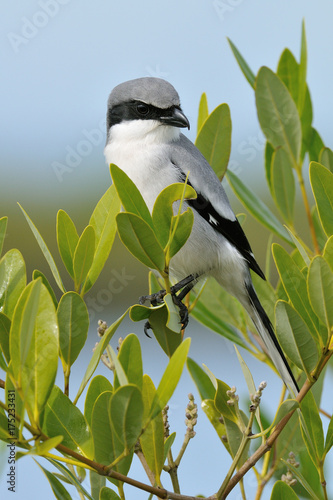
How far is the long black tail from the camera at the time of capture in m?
1.73

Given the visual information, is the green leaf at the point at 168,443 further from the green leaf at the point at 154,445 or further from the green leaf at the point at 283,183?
the green leaf at the point at 283,183

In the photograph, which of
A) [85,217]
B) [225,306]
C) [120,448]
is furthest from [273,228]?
[85,217]

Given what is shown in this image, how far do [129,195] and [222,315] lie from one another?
2.50 feet

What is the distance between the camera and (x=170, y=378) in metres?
1.08

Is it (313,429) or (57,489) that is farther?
(313,429)

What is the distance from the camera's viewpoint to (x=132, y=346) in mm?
1169

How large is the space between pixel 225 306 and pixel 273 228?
296 mm

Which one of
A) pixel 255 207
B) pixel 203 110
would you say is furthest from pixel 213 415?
pixel 203 110

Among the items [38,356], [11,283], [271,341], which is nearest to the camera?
[38,356]

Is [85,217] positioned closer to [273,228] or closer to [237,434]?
[273,228]

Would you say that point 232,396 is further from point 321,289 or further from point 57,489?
point 57,489

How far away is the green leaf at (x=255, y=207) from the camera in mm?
1894

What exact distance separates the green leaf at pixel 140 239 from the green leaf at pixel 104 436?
1.13ft

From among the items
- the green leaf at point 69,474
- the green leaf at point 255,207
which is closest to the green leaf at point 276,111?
the green leaf at point 255,207
